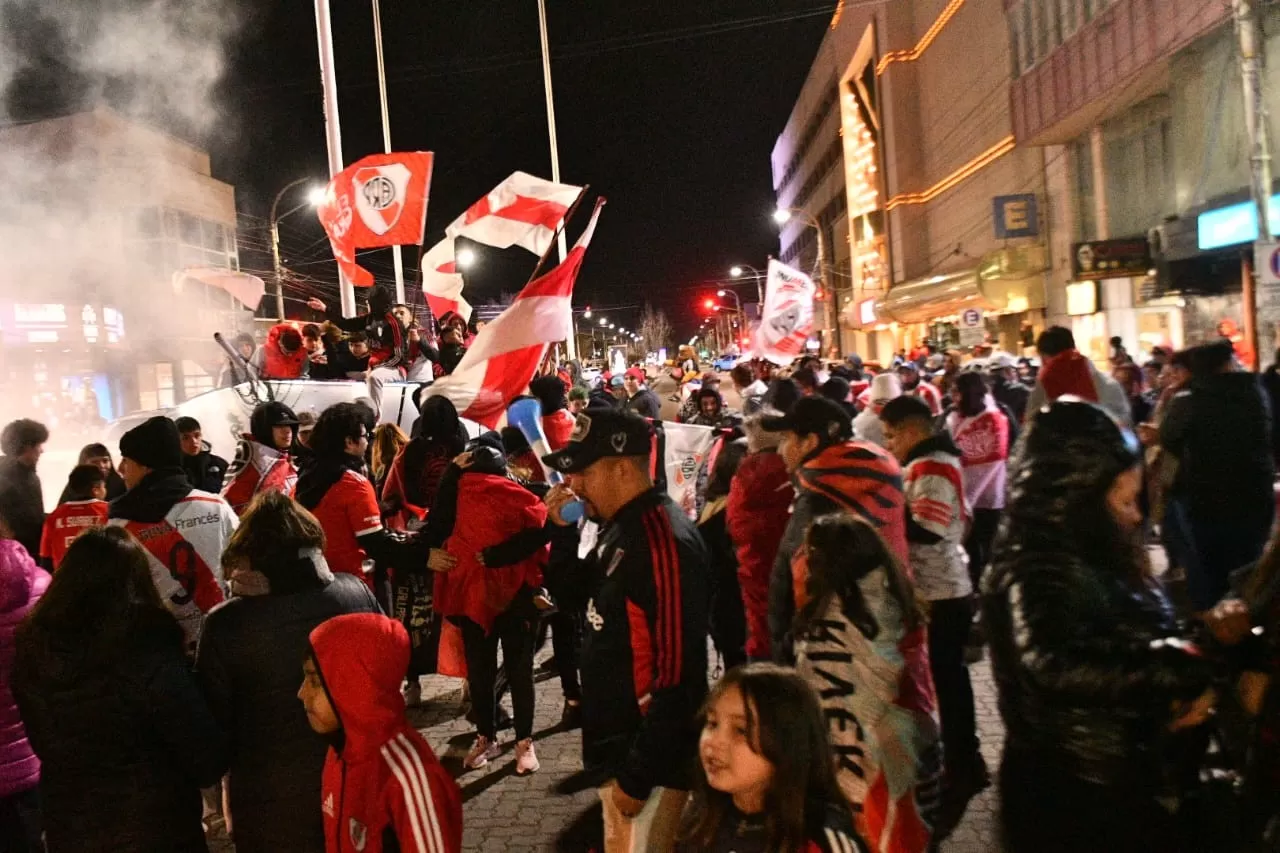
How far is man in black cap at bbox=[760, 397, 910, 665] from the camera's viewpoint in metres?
3.80

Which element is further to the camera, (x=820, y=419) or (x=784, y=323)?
(x=784, y=323)

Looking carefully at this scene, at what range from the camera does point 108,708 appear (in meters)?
3.00

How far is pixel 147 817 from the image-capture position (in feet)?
10.2

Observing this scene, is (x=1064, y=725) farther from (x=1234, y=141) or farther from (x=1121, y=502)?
(x=1234, y=141)

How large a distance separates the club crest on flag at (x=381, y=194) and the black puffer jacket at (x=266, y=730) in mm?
10960

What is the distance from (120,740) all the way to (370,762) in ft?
2.62

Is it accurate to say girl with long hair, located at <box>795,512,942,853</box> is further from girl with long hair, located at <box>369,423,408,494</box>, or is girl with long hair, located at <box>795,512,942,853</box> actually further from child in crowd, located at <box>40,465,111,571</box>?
girl with long hair, located at <box>369,423,408,494</box>

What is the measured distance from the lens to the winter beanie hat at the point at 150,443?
4309 millimetres

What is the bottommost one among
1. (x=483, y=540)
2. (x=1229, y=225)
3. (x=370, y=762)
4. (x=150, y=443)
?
(x=370, y=762)

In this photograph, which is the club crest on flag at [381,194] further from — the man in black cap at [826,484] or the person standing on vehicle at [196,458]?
the man in black cap at [826,484]

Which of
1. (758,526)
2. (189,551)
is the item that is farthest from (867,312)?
(189,551)

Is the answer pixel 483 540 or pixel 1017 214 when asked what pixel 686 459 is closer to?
pixel 483 540

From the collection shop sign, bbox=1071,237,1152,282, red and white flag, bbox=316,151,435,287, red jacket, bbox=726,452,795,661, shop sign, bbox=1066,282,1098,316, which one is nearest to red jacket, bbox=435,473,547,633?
red jacket, bbox=726,452,795,661

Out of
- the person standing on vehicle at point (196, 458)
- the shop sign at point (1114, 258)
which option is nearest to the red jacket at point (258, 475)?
the person standing on vehicle at point (196, 458)
